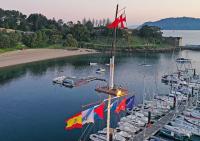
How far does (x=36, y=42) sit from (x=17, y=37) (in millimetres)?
8916

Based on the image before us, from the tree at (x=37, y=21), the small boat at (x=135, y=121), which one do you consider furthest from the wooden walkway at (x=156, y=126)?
the tree at (x=37, y=21)

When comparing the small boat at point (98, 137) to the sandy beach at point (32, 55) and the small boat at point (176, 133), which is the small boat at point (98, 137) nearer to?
the small boat at point (176, 133)

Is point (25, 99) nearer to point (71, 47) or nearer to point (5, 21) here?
point (71, 47)

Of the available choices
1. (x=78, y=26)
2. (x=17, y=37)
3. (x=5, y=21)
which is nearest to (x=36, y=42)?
(x=17, y=37)

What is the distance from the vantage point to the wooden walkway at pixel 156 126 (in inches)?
1142

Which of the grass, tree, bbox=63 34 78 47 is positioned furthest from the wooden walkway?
tree, bbox=63 34 78 47

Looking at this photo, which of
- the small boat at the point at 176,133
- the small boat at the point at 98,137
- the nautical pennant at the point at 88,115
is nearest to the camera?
the nautical pennant at the point at 88,115

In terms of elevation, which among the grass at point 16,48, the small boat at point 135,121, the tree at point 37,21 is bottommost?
the small boat at point 135,121

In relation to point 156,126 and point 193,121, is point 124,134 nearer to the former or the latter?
point 156,126

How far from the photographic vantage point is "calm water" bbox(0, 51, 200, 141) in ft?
112

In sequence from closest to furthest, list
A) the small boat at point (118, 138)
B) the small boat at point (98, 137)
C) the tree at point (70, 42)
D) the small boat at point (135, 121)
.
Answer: the small boat at point (118, 138) < the small boat at point (98, 137) < the small boat at point (135, 121) < the tree at point (70, 42)

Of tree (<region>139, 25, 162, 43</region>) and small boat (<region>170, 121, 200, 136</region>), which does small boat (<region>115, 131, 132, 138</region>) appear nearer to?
small boat (<region>170, 121, 200, 136</region>)

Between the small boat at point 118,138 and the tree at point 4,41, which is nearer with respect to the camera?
the small boat at point 118,138

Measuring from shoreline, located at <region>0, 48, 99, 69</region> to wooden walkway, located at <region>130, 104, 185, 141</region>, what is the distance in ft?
169
